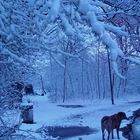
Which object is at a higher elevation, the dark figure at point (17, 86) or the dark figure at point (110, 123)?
the dark figure at point (17, 86)

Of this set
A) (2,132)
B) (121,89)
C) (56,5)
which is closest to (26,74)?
(2,132)

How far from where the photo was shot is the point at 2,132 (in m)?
4.27

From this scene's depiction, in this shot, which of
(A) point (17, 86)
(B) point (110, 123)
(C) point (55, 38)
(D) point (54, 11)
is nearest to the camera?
(D) point (54, 11)

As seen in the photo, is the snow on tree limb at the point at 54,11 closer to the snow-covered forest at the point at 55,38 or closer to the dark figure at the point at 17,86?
the snow-covered forest at the point at 55,38

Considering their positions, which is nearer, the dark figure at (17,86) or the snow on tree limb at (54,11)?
the snow on tree limb at (54,11)

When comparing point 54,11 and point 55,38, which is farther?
point 55,38

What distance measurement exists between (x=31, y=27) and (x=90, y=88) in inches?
1482

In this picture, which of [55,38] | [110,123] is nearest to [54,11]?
[55,38]

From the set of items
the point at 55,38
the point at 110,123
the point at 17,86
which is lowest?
the point at 110,123

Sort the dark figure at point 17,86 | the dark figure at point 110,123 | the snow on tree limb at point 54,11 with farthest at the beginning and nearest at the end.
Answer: the dark figure at point 110,123 → the dark figure at point 17,86 → the snow on tree limb at point 54,11

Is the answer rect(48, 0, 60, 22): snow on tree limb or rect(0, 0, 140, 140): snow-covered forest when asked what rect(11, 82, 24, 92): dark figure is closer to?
rect(0, 0, 140, 140): snow-covered forest

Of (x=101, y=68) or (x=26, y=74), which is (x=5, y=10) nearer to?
(x=26, y=74)

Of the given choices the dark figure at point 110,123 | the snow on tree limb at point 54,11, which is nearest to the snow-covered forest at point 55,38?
the snow on tree limb at point 54,11

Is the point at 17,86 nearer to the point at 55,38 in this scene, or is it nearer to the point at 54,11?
the point at 55,38
